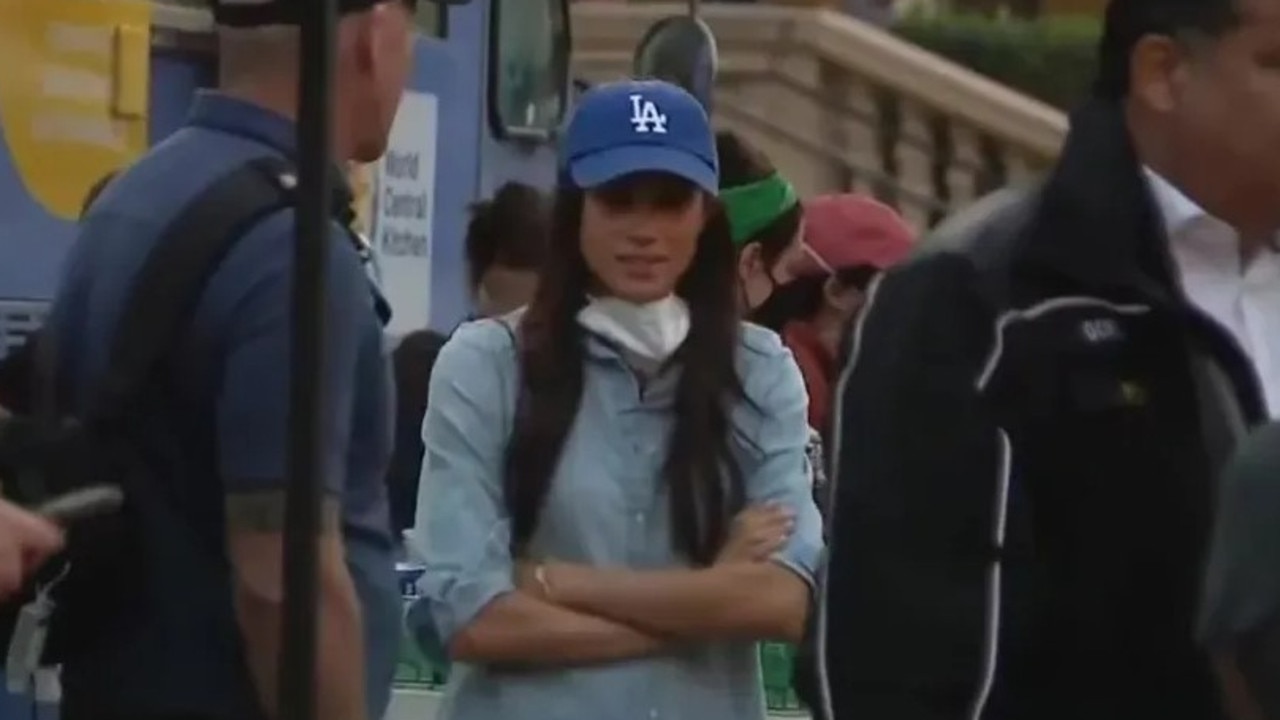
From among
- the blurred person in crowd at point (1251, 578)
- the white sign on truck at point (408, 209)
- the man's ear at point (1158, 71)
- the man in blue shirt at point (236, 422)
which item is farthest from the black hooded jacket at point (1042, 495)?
the white sign on truck at point (408, 209)

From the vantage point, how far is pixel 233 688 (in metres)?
4.56

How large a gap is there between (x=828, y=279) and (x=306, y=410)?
413cm

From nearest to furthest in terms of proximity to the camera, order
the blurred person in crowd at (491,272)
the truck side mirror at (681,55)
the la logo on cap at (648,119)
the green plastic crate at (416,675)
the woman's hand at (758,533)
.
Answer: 1. the woman's hand at (758,533)
2. the la logo on cap at (648,119)
3. the green plastic crate at (416,675)
4. the blurred person in crowd at (491,272)
5. the truck side mirror at (681,55)

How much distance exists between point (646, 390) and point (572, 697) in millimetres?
455

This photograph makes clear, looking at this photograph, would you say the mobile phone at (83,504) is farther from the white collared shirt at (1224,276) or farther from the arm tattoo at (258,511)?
the white collared shirt at (1224,276)

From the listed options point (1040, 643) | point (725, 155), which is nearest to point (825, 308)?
point (725, 155)

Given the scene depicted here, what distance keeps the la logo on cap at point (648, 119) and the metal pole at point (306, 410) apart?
1639 mm

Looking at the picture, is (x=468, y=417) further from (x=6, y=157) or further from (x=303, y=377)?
(x=6, y=157)

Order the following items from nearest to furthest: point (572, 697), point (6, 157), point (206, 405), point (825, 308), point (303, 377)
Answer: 1. point (303, 377)
2. point (206, 405)
3. point (572, 697)
4. point (6, 157)
5. point (825, 308)

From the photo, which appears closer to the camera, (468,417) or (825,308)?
(468,417)

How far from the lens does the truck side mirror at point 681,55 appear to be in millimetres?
11789

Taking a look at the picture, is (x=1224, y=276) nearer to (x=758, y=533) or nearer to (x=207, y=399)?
(x=207, y=399)

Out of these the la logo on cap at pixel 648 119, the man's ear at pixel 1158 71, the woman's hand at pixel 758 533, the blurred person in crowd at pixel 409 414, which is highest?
the man's ear at pixel 1158 71

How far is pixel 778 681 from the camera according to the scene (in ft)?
20.9
